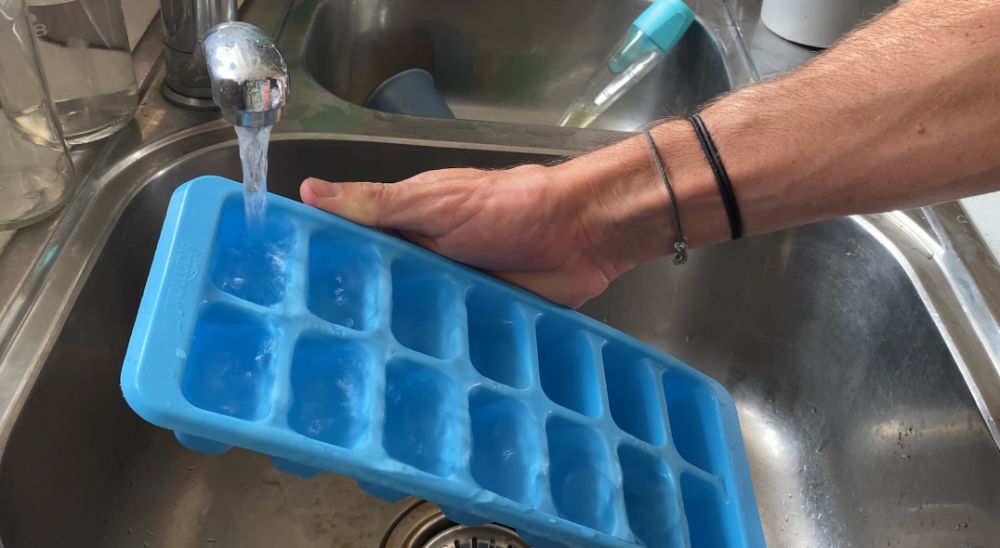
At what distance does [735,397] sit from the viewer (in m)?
0.81

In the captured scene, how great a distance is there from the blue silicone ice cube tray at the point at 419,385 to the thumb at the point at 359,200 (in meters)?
0.01

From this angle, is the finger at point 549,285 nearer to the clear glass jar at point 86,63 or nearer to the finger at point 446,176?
the finger at point 446,176

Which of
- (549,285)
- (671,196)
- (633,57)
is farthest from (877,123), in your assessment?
(633,57)

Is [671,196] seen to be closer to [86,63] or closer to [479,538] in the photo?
[479,538]

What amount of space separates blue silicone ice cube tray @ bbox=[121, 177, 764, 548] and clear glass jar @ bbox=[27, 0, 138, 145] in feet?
0.74

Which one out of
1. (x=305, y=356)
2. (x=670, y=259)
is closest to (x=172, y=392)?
(x=305, y=356)

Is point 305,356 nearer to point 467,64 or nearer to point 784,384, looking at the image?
point 784,384

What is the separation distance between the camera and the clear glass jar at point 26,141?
54 cm

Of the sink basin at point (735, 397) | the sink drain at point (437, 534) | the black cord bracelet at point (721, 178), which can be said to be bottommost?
the sink drain at point (437, 534)

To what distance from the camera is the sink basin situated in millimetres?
544

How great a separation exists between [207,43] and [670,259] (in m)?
0.46

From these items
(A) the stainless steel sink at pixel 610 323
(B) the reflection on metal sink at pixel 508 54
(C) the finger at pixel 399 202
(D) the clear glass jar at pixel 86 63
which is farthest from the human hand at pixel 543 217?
(B) the reflection on metal sink at pixel 508 54

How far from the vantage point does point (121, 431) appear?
0.62 metres

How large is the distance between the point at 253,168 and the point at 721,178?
0.31m
